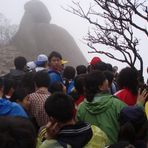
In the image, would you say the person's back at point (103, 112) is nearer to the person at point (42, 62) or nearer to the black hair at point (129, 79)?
the black hair at point (129, 79)

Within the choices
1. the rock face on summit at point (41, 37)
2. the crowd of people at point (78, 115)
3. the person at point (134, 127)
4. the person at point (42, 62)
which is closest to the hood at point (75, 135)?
the crowd of people at point (78, 115)

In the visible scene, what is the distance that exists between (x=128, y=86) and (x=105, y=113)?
84cm

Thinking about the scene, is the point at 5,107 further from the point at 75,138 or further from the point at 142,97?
the point at 142,97

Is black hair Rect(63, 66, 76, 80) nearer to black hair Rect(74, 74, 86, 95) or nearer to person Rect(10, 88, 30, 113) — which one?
black hair Rect(74, 74, 86, 95)

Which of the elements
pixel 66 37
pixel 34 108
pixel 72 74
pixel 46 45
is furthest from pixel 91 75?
pixel 66 37

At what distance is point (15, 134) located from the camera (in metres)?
1.91

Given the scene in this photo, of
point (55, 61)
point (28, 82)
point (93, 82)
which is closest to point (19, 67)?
point (55, 61)

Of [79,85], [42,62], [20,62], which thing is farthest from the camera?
[42,62]

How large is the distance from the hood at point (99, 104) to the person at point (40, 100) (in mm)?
779

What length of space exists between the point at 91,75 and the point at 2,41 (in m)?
65.7

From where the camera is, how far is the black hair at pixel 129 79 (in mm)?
4848

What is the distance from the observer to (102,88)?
4.34m

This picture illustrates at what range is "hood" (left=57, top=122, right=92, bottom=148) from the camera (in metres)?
3.02

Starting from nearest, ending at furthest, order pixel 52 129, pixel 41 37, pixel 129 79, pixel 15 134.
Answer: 1. pixel 15 134
2. pixel 52 129
3. pixel 129 79
4. pixel 41 37
